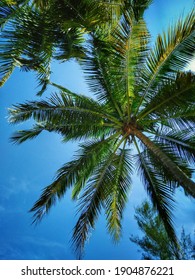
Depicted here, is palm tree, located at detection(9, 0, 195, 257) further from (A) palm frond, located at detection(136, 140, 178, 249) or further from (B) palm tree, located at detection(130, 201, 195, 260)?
(B) palm tree, located at detection(130, 201, 195, 260)

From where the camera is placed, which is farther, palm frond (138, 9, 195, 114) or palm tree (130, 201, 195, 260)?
palm tree (130, 201, 195, 260)

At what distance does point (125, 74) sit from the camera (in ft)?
26.1

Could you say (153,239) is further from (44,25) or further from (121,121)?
(44,25)

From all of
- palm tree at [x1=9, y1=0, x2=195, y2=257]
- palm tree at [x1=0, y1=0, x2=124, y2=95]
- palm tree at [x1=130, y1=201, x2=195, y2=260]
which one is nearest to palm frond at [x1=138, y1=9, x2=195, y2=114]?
palm tree at [x1=9, y1=0, x2=195, y2=257]

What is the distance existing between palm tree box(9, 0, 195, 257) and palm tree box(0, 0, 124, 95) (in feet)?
1.89

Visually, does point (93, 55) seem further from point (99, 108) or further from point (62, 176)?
point (62, 176)

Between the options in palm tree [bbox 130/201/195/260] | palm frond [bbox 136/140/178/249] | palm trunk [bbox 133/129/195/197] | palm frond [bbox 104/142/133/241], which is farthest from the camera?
palm tree [bbox 130/201/195/260]

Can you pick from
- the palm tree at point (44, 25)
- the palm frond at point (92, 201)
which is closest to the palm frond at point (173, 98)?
the palm frond at point (92, 201)

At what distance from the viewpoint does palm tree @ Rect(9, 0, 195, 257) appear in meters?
7.56

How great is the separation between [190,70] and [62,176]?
4.59 meters
